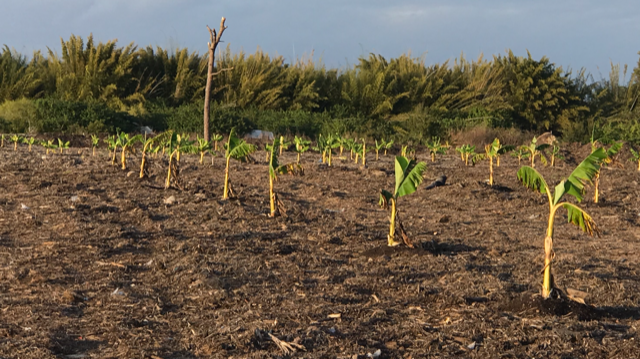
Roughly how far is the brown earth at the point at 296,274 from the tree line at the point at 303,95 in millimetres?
9986

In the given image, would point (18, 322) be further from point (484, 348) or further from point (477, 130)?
point (477, 130)

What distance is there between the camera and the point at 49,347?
3.60 metres

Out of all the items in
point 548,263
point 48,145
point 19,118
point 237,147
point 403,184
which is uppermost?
point 19,118

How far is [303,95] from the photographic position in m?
25.2

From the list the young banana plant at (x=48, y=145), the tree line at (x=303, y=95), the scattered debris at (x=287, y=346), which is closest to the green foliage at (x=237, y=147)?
the scattered debris at (x=287, y=346)

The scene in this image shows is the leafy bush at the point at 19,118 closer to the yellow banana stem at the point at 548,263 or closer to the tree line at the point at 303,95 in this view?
the tree line at the point at 303,95

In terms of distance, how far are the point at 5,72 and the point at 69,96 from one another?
1.96 meters

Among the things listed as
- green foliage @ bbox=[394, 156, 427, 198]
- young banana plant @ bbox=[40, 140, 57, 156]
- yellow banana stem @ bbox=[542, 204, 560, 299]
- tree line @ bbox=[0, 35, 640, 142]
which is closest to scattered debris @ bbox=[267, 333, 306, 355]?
yellow banana stem @ bbox=[542, 204, 560, 299]

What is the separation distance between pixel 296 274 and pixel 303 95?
20185 millimetres

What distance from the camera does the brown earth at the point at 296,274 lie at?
12.3 ft

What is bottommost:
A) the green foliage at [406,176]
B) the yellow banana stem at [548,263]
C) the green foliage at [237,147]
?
the yellow banana stem at [548,263]

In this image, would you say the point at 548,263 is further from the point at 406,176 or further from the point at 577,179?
the point at 406,176

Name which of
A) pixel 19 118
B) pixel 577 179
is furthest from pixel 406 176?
pixel 19 118

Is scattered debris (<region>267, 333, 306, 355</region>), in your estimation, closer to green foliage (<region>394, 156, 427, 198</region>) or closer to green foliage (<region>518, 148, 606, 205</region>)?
green foliage (<region>518, 148, 606, 205</region>)
